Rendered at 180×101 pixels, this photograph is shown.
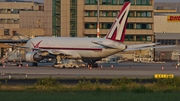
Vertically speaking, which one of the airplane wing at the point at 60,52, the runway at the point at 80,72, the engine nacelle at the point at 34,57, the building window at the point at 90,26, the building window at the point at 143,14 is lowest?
the runway at the point at 80,72

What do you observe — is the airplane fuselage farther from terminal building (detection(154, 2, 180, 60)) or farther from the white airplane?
terminal building (detection(154, 2, 180, 60))

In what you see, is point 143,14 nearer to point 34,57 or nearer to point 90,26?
point 90,26

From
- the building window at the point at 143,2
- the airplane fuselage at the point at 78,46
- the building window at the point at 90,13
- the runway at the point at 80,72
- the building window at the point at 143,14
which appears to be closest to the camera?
the runway at the point at 80,72

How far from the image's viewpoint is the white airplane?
→ 8519 centimetres

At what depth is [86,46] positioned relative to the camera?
87438 millimetres

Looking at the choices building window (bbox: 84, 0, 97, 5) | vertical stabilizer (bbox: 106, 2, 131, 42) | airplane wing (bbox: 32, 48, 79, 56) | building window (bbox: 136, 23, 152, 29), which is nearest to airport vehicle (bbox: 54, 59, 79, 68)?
airplane wing (bbox: 32, 48, 79, 56)

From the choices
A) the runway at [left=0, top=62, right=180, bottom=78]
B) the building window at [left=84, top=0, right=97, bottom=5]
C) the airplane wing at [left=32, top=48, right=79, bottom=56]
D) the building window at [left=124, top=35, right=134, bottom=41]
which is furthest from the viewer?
the building window at [left=124, top=35, right=134, bottom=41]

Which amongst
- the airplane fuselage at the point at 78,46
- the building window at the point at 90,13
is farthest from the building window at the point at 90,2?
the airplane fuselage at the point at 78,46

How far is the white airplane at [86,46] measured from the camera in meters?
85.2

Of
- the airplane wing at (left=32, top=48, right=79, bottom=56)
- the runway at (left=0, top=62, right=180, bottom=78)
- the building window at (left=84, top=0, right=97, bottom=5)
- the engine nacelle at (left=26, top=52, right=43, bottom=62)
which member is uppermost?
the building window at (left=84, top=0, right=97, bottom=5)

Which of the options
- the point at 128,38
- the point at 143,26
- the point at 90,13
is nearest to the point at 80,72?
the point at 90,13

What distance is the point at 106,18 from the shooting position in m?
128

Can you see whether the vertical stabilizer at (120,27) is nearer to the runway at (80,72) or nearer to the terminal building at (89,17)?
the runway at (80,72)

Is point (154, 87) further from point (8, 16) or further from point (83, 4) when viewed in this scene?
point (8, 16)
